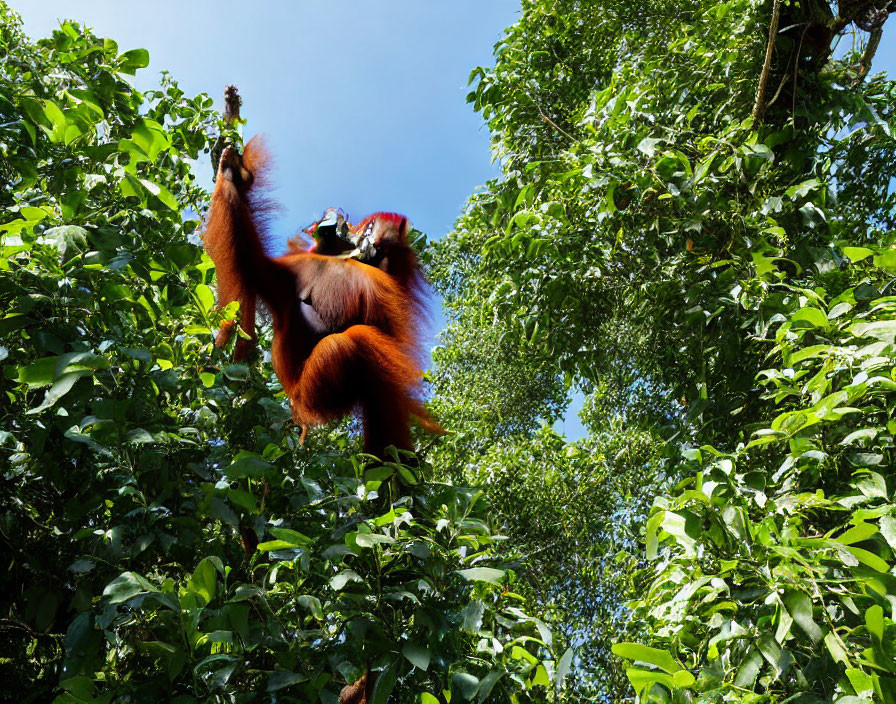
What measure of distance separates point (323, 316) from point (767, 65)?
73.4 inches

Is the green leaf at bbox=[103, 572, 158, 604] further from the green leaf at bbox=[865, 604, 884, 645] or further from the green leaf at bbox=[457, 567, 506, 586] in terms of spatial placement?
the green leaf at bbox=[865, 604, 884, 645]

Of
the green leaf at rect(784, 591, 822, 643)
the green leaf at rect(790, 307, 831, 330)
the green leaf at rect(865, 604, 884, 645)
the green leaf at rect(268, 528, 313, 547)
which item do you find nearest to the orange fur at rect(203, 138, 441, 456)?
the green leaf at rect(268, 528, 313, 547)

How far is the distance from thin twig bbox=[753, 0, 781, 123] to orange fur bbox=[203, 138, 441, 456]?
149 cm

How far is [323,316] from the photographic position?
290 centimetres

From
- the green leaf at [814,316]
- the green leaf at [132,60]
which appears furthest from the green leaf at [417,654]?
the green leaf at [132,60]

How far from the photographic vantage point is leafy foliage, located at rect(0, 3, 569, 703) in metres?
1.35

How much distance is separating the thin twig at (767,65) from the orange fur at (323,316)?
4.90ft

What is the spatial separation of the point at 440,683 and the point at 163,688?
530 mm

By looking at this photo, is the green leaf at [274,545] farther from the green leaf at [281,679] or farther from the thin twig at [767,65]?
the thin twig at [767,65]

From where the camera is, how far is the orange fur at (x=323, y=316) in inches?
103

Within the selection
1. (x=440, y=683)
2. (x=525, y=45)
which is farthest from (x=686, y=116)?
(x=440, y=683)

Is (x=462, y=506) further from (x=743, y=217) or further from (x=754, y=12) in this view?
(x=754, y=12)

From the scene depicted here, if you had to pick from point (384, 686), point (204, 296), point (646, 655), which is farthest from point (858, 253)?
point (204, 296)

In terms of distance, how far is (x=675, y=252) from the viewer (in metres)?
2.66
